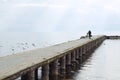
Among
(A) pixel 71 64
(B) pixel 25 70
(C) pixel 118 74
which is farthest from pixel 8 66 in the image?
(A) pixel 71 64

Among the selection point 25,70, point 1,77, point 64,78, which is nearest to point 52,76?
point 64,78

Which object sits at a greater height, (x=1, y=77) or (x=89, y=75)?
(x=1, y=77)

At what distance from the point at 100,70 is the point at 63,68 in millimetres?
2426

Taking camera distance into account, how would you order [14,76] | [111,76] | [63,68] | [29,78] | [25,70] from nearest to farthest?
[14,76] → [25,70] → [29,78] → [111,76] → [63,68]

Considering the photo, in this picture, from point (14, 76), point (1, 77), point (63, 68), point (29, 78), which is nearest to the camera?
point (1, 77)

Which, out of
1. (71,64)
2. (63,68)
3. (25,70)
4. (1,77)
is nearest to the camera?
(1,77)

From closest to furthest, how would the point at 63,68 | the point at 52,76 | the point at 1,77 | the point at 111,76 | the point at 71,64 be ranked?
the point at 1,77 < the point at 52,76 < the point at 111,76 < the point at 63,68 < the point at 71,64

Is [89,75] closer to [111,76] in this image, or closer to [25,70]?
[111,76]

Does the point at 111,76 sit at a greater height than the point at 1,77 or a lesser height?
lesser

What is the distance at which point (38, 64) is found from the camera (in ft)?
42.0

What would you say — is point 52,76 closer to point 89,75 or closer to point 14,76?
point 89,75

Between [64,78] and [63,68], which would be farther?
[63,68]

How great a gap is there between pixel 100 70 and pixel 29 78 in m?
8.75

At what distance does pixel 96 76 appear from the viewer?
60.1ft
